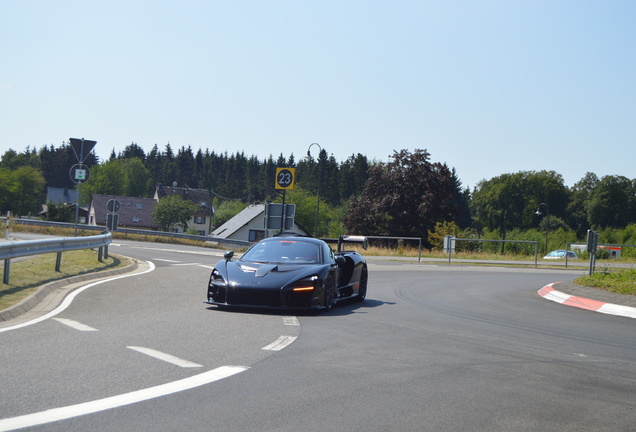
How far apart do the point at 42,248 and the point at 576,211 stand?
113124 mm

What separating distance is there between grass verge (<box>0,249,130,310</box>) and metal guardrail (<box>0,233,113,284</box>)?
0.36 m

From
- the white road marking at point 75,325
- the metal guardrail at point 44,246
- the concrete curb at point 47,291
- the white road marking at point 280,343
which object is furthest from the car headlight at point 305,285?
the metal guardrail at point 44,246

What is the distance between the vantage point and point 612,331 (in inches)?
412

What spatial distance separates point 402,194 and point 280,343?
179 ft

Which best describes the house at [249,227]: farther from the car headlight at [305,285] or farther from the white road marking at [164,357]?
the white road marking at [164,357]

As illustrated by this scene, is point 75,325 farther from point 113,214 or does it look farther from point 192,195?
point 192,195

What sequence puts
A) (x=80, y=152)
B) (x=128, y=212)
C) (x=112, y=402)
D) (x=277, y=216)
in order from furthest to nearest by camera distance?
1. (x=128, y=212)
2. (x=277, y=216)
3. (x=80, y=152)
4. (x=112, y=402)

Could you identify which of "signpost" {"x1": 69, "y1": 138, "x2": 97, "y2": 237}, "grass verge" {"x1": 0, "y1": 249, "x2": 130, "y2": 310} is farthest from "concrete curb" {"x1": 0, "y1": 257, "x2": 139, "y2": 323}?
"signpost" {"x1": 69, "y1": 138, "x2": 97, "y2": 237}

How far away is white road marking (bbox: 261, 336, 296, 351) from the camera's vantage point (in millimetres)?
7384

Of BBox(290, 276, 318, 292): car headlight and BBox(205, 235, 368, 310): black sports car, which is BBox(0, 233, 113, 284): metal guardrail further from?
BBox(290, 276, 318, 292): car headlight

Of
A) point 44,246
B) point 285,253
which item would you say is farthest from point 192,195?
point 285,253

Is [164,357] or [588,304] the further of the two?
[588,304]

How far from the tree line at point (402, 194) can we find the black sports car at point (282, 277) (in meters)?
29.1

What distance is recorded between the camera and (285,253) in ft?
39.3
